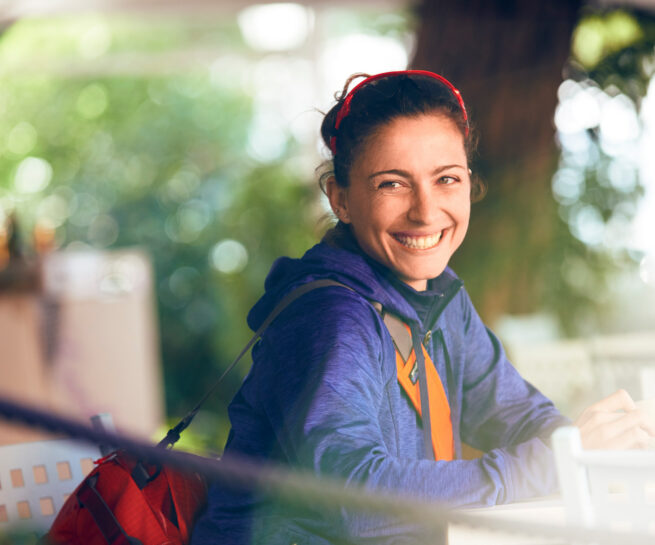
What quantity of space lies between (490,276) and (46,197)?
8.15 metres

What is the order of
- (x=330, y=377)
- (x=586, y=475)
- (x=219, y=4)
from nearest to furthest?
(x=586, y=475), (x=330, y=377), (x=219, y=4)

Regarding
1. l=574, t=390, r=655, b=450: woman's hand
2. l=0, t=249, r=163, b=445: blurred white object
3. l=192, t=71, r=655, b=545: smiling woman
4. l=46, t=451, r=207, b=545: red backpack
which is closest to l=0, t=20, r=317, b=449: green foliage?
l=0, t=249, r=163, b=445: blurred white object

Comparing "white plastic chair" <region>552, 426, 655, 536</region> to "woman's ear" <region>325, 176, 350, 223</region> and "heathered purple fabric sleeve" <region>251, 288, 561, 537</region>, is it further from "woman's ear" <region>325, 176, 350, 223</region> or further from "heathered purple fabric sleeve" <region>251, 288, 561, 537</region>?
"woman's ear" <region>325, 176, 350, 223</region>

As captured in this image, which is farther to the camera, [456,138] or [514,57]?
[514,57]

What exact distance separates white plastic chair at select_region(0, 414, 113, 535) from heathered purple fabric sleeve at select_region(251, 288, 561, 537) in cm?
48

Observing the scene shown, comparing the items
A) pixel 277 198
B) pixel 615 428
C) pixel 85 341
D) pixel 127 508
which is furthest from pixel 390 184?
pixel 277 198

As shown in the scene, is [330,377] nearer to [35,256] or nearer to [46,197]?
[35,256]

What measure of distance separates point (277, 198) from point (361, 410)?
17.8 feet

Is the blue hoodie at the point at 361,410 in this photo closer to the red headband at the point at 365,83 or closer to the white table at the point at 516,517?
the white table at the point at 516,517

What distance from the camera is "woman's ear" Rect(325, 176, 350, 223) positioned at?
4.50ft

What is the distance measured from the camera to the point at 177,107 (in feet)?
35.6

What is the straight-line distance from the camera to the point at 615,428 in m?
1.20

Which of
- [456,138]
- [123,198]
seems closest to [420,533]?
[456,138]

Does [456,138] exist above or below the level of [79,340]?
above
